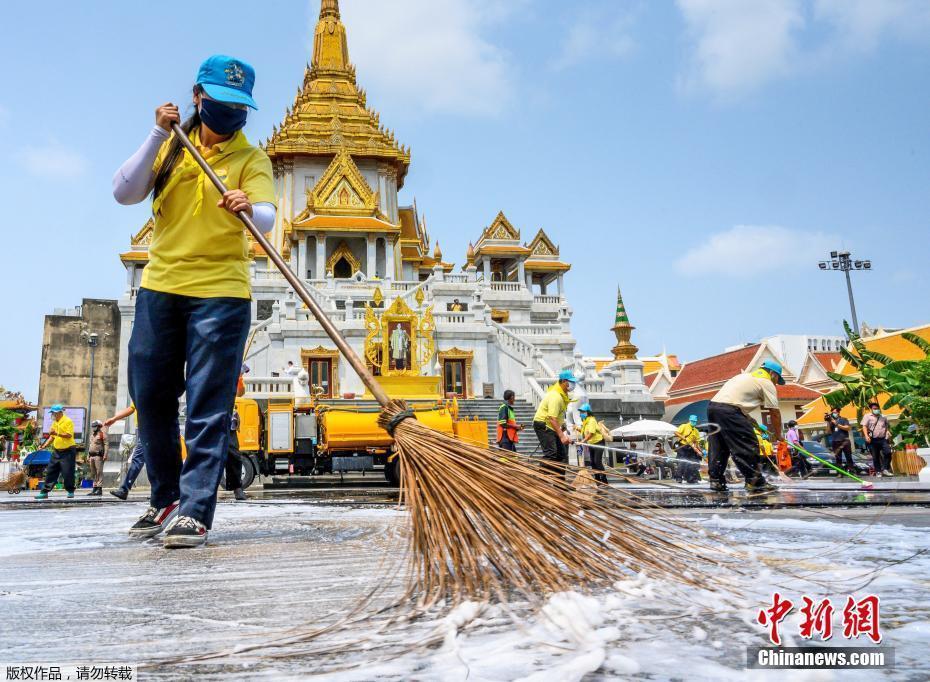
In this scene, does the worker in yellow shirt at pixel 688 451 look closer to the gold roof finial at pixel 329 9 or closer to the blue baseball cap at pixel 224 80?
the blue baseball cap at pixel 224 80

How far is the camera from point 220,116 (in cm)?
358

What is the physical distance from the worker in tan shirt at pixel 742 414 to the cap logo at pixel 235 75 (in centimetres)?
539

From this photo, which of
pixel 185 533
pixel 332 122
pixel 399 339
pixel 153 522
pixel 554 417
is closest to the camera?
pixel 185 533

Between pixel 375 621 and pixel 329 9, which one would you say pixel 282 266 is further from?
pixel 329 9

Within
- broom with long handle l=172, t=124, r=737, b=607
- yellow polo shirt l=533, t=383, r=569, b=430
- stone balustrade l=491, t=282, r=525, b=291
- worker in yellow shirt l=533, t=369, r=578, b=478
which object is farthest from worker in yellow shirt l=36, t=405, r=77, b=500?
stone balustrade l=491, t=282, r=525, b=291

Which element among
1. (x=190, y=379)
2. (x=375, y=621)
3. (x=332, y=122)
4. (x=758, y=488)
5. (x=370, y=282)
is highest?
(x=332, y=122)

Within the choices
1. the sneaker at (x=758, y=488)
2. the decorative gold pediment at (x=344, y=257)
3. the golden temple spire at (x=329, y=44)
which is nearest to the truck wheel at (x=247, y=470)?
the sneaker at (x=758, y=488)

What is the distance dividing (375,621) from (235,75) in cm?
284

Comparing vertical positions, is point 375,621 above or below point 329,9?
below

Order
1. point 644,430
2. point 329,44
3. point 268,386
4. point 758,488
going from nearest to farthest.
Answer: point 758,488 < point 268,386 < point 644,430 < point 329,44

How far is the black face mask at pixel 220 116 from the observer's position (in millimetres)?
3553

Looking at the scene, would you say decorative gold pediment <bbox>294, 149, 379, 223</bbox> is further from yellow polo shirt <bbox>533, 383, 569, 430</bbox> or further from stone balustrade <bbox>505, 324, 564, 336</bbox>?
yellow polo shirt <bbox>533, 383, 569, 430</bbox>

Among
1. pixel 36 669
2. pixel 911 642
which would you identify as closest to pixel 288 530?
pixel 36 669

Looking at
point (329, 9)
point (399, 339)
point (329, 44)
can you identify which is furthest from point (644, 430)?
point (329, 9)
